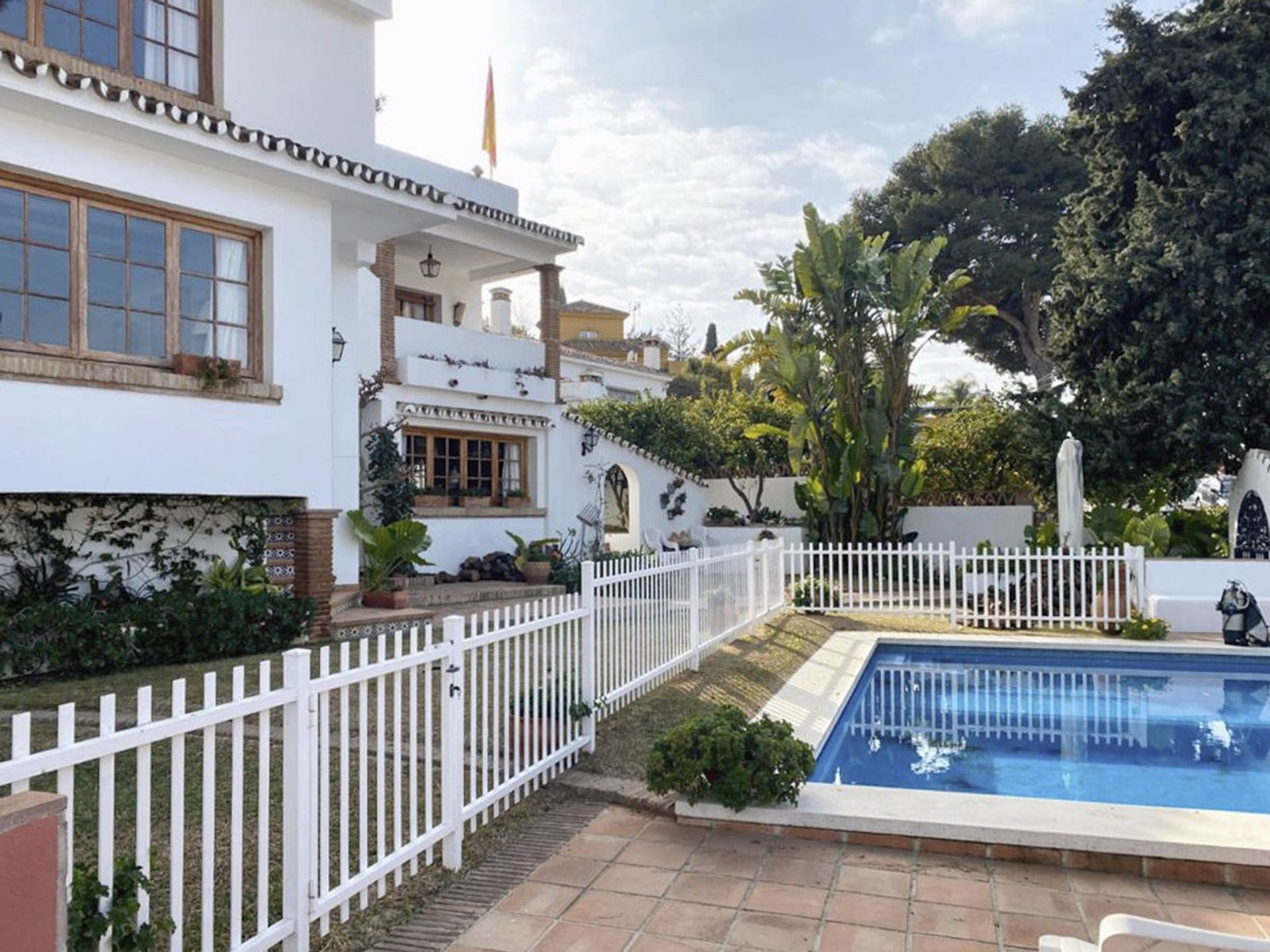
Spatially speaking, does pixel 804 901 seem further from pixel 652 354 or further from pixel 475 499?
pixel 652 354

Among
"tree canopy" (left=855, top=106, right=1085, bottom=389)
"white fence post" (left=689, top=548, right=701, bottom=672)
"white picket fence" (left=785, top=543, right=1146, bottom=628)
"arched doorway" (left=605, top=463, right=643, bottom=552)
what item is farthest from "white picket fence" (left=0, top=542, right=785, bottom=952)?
"tree canopy" (left=855, top=106, right=1085, bottom=389)

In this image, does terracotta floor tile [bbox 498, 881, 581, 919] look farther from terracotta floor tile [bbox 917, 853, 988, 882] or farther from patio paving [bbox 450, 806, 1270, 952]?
terracotta floor tile [bbox 917, 853, 988, 882]

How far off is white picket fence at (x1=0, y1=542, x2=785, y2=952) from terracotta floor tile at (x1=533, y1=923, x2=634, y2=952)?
34.7 inches

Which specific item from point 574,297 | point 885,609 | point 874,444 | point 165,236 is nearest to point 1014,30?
point 874,444

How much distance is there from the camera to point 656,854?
4.98 m

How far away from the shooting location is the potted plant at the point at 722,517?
80.7ft

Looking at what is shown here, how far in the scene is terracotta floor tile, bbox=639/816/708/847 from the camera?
5203mm

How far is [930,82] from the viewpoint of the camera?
52.6 feet

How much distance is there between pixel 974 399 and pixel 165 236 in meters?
21.3

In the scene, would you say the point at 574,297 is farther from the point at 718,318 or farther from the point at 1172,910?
the point at 1172,910

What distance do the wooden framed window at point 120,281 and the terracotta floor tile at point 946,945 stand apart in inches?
370

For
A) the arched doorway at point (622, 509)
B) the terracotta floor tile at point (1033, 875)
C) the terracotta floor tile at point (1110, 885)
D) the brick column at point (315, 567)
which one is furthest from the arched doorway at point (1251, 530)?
the brick column at point (315, 567)

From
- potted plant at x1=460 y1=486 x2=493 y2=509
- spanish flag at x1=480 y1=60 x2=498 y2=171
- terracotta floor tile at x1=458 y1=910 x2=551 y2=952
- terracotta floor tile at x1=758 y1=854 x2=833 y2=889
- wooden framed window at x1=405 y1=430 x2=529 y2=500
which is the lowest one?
terracotta floor tile at x1=758 y1=854 x2=833 y2=889

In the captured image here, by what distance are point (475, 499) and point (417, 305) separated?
17.5ft
